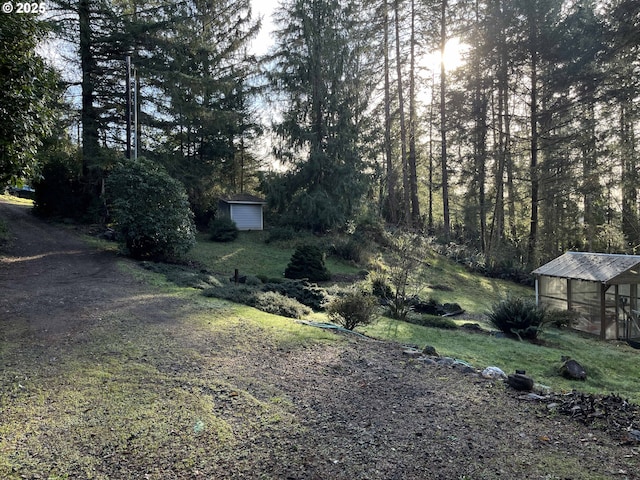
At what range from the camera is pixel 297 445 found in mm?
3340

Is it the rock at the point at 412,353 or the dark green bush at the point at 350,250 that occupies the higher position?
the dark green bush at the point at 350,250

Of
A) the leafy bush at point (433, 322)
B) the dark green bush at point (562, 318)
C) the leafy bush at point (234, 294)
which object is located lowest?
the dark green bush at point (562, 318)

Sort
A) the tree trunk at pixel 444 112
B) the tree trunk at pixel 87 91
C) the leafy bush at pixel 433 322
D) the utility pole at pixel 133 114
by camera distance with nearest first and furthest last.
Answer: the leafy bush at pixel 433 322
the utility pole at pixel 133 114
the tree trunk at pixel 87 91
the tree trunk at pixel 444 112

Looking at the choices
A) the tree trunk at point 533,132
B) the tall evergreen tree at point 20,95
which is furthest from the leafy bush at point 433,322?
the tree trunk at point 533,132

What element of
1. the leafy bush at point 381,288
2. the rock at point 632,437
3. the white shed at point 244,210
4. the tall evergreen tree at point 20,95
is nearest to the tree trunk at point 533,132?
the leafy bush at point 381,288

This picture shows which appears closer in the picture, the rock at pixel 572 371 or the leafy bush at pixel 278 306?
the rock at pixel 572 371

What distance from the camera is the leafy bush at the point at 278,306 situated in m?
8.84

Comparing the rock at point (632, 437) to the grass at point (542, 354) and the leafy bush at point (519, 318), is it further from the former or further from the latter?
the leafy bush at point (519, 318)

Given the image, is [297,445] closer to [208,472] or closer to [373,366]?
[208,472]

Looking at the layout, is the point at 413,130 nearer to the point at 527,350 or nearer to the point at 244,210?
the point at 244,210

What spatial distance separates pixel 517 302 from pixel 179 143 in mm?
20964

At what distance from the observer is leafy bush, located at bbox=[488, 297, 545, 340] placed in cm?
985

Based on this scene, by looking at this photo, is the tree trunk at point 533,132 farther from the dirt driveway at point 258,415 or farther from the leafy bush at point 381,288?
the dirt driveway at point 258,415
